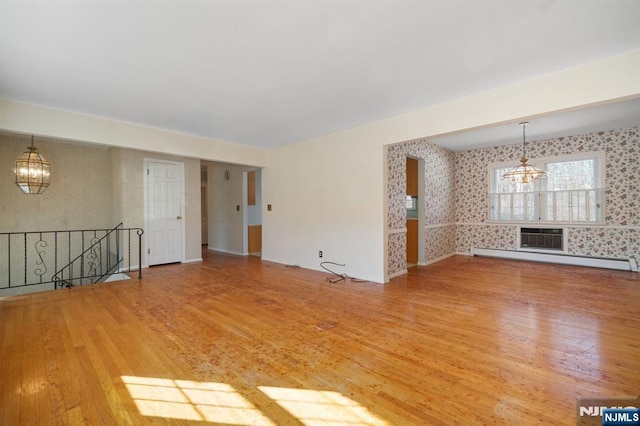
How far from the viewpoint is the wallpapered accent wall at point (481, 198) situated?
5.34 metres

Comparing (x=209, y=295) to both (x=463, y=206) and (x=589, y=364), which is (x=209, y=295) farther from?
(x=463, y=206)

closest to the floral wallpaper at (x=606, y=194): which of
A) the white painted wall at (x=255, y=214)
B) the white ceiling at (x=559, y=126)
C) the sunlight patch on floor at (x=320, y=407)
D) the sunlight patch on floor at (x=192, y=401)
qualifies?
the white ceiling at (x=559, y=126)

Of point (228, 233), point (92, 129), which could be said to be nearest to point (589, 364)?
point (92, 129)

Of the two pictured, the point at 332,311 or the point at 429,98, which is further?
the point at 429,98

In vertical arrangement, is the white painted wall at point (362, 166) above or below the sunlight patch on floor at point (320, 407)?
above

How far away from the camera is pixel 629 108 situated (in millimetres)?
4375

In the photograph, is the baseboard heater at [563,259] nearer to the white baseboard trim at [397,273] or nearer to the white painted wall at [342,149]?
the white baseboard trim at [397,273]

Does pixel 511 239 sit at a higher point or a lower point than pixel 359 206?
lower

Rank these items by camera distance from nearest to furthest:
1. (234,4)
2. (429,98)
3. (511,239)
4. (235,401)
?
(235,401)
(234,4)
(429,98)
(511,239)

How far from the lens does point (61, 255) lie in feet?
18.8

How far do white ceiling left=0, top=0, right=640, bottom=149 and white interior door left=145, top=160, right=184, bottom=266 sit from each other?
6.81ft

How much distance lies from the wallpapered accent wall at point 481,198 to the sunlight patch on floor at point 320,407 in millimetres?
3441

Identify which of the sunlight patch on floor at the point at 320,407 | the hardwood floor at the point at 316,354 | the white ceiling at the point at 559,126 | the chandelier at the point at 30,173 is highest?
the white ceiling at the point at 559,126

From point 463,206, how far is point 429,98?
4.90m
